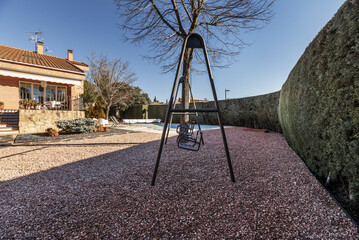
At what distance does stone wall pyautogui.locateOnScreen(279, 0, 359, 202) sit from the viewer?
62.4 inches

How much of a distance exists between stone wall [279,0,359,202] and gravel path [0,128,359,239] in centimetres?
36

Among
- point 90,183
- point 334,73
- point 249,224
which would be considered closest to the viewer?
point 249,224

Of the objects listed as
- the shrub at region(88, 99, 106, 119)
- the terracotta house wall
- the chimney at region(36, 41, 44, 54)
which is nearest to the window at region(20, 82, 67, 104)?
the terracotta house wall

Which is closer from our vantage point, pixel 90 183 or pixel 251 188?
pixel 251 188

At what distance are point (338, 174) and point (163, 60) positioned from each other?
6.75 meters

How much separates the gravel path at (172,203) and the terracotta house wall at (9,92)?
11.4 meters

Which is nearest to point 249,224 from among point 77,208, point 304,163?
point 77,208

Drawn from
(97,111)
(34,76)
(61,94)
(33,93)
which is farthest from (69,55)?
(97,111)

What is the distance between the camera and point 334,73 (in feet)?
5.96

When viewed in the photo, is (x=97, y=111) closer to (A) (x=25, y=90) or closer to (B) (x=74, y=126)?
(B) (x=74, y=126)

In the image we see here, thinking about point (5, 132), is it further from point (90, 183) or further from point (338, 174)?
point (338, 174)

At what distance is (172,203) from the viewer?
191cm

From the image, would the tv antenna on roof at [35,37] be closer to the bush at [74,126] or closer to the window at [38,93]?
the window at [38,93]

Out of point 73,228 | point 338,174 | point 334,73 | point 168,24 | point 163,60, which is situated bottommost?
point 73,228
